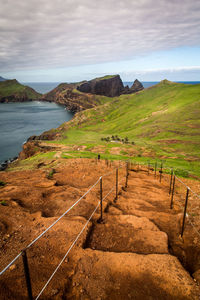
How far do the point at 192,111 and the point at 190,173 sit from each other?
54.6 meters

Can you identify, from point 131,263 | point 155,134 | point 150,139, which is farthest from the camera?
point 155,134

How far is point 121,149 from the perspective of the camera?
140 feet

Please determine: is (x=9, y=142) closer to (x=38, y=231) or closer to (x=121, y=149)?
(x=121, y=149)

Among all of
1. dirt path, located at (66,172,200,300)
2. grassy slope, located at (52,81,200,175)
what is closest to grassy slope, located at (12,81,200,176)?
grassy slope, located at (52,81,200,175)

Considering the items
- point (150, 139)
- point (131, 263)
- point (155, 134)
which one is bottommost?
point (150, 139)

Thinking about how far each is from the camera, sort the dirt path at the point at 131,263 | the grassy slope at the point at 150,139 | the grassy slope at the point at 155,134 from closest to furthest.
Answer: the dirt path at the point at 131,263, the grassy slope at the point at 150,139, the grassy slope at the point at 155,134

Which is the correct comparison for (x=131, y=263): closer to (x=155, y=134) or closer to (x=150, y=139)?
(x=150, y=139)

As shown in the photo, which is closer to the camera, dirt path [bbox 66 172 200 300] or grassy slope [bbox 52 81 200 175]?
dirt path [bbox 66 172 200 300]

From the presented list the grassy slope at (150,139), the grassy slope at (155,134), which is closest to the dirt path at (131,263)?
the grassy slope at (150,139)

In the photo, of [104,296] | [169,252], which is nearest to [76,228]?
[104,296]

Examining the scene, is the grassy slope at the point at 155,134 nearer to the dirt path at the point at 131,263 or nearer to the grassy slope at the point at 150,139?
the grassy slope at the point at 150,139

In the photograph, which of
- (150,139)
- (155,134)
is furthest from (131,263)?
(155,134)

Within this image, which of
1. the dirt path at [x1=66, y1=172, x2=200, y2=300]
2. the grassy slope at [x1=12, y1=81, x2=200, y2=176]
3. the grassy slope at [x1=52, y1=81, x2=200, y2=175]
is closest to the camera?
the dirt path at [x1=66, y1=172, x2=200, y2=300]

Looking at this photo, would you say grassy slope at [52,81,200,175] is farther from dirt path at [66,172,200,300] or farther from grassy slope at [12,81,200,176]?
dirt path at [66,172,200,300]
